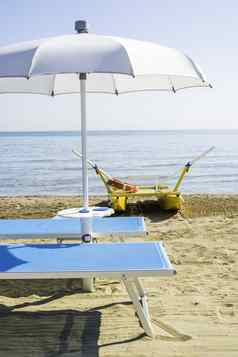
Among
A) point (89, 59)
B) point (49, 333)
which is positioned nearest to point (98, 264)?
point (49, 333)

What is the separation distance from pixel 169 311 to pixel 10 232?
5.36 feet

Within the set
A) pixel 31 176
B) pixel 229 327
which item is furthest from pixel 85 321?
pixel 31 176

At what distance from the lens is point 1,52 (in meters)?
4.18

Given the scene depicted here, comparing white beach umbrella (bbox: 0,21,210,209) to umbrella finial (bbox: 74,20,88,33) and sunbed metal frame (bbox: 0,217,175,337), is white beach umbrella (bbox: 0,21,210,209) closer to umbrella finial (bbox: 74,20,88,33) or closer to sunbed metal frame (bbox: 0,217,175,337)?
umbrella finial (bbox: 74,20,88,33)

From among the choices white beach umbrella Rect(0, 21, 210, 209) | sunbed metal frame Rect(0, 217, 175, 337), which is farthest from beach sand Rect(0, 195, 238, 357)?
white beach umbrella Rect(0, 21, 210, 209)

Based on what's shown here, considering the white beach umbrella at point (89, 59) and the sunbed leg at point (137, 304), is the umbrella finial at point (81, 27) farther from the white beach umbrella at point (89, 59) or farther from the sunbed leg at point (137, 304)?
the sunbed leg at point (137, 304)

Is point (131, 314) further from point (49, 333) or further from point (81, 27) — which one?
point (81, 27)

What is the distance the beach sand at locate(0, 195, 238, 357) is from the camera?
3.58 meters

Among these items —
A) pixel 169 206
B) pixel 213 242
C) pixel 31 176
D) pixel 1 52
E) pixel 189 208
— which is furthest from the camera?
pixel 31 176

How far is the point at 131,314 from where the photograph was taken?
4199 mm

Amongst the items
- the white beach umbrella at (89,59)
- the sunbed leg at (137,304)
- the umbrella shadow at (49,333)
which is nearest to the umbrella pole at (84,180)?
the white beach umbrella at (89,59)

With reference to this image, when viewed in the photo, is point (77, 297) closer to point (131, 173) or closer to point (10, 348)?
point (10, 348)

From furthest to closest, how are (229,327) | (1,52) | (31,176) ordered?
1. (31,176)
2. (1,52)
3. (229,327)

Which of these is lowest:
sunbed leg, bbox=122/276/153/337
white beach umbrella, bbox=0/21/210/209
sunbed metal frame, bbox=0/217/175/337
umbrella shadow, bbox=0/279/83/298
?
umbrella shadow, bbox=0/279/83/298
